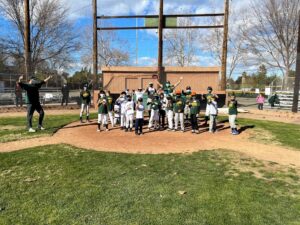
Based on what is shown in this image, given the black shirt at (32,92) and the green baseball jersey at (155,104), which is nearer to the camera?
the black shirt at (32,92)

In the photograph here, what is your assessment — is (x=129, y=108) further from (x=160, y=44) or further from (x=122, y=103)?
(x=160, y=44)

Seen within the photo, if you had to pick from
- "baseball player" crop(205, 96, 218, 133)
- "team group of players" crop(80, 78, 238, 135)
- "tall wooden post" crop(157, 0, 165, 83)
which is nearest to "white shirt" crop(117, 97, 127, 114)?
"team group of players" crop(80, 78, 238, 135)

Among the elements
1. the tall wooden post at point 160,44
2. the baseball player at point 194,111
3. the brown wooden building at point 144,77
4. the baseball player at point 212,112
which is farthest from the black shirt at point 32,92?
the tall wooden post at point 160,44

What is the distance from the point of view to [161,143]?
9.66m

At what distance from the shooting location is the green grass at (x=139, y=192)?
469cm

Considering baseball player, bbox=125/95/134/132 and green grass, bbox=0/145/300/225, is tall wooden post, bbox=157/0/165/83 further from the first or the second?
green grass, bbox=0/145/300/225

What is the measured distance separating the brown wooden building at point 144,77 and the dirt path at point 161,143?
908 centimetres

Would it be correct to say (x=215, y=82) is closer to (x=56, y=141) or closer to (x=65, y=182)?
(x=56, y=141)

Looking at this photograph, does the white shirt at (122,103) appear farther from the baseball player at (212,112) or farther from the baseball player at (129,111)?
the baseball player at (212,112)

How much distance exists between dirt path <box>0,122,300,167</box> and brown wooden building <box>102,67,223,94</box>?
9.08m

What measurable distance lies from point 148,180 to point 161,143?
3551 mm

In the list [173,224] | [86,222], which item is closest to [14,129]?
[86,222]

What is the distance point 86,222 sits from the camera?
4562 millimetres

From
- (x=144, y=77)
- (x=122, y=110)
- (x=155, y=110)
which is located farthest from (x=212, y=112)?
(x=144, y=77)
